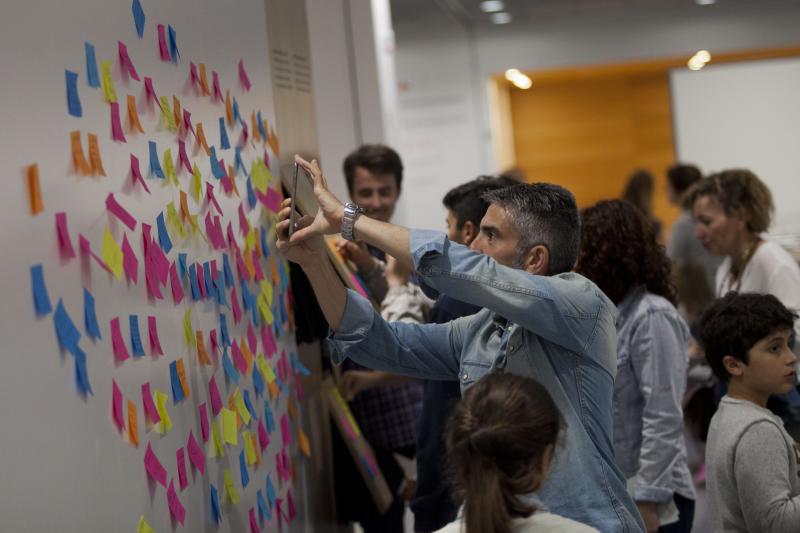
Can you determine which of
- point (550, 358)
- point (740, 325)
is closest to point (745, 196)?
point (740, 325)

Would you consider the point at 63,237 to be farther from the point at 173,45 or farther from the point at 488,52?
the point at 488,52

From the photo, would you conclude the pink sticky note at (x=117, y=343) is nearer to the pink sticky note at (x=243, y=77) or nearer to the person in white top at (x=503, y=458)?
the person in white top at (x=503, y=458)

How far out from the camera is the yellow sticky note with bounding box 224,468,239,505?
266cm

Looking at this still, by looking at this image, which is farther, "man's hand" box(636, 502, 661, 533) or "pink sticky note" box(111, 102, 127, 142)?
"man's hand" box(636, 502, 661, 533)

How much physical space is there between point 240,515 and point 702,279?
4.75 meters

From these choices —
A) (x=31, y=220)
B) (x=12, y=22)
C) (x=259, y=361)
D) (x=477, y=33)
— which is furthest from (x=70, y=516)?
(x=477, y=33)

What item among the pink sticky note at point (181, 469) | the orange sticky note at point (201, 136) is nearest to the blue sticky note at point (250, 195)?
the orange sticky note at point (201, 136)

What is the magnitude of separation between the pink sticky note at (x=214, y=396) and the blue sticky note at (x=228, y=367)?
9 cm

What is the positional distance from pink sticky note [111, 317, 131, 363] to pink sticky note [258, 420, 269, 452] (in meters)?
0.98

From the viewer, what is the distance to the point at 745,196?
4172mm

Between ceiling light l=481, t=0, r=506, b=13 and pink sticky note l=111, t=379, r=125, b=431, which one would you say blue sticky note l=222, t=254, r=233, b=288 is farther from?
ceiling light l=481, t=0, r=506, b=13

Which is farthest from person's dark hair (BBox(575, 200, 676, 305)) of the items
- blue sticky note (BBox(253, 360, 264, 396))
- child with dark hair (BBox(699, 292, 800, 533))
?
blue sticky note (BBox(253, 360, 264, 396))

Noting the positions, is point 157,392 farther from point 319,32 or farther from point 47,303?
point 319,32

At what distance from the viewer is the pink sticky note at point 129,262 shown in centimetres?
209
